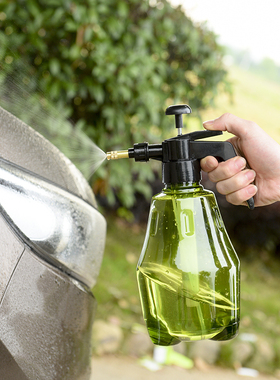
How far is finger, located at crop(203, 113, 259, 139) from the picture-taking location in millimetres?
1005

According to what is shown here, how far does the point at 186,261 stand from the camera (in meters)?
0.75

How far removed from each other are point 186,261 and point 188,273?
0.08 feet

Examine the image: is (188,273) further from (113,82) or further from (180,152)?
(113,82)

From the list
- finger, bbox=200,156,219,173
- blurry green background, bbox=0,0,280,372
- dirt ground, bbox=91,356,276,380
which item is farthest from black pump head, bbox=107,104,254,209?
dirt ground, bbox=91,356,276,380

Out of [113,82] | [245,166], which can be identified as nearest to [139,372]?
[113,82]

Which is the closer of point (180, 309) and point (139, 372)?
point (180, 309)

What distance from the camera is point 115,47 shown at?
260 centimetres

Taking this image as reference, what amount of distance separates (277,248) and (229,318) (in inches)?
193

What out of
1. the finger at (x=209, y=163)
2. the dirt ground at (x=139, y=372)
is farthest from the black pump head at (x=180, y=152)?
the dirt ground at (x=139, y=372)

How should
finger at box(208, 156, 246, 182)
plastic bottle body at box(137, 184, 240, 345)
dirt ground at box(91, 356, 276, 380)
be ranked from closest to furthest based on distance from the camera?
1. plastic bottle body at box(137, 184, 240, 345)
2. finger at box(208, 156, 246, 182)
3. dirt ground at box(91, 356, 276, 380)

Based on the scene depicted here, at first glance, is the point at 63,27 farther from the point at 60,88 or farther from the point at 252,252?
the point at 252,252

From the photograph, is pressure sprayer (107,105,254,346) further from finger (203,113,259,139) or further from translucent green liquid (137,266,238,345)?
finger (203,113,259,139)

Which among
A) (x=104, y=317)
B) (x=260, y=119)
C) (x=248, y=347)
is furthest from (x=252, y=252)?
(x=260, y=119)

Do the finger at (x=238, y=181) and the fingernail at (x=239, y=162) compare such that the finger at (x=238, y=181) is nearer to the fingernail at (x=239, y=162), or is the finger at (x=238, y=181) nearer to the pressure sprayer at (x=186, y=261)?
the fingernail at (x=239, y=162)
